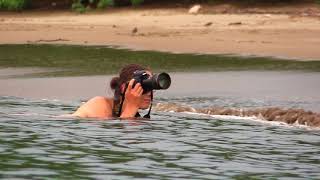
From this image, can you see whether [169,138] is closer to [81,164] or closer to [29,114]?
[81,164]

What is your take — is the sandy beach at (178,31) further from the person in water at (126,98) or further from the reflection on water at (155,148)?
the person in water at (126,98)

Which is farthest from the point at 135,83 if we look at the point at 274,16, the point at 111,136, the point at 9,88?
the point at 274,16

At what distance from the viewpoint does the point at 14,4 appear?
28719 mm

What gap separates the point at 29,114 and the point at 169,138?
249 centimetres

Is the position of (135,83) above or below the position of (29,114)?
above

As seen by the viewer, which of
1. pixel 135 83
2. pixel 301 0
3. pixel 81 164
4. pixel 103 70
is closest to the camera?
pixel 81 164

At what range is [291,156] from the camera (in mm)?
7449

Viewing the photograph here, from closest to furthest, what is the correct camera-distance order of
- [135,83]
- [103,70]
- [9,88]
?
[135,83], [9,88], [103,70]

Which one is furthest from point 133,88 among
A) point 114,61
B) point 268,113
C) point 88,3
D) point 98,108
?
point 88,3

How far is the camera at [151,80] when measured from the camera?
7.77 m

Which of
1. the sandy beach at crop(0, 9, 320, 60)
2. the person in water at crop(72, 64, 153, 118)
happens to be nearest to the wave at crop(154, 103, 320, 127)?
the person in water at crop(72, 64, 153, 118)

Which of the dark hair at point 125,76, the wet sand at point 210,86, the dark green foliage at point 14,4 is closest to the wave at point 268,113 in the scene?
the wet sand at point 210,86

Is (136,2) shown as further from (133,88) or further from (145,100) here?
(133,88)

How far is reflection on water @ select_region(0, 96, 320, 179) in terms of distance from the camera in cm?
658
